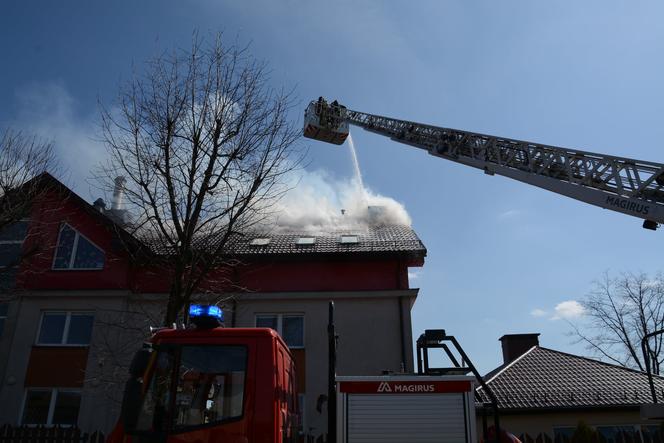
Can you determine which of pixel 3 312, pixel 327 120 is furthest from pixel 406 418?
pixel 3 312

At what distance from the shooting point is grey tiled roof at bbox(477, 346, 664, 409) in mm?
16203

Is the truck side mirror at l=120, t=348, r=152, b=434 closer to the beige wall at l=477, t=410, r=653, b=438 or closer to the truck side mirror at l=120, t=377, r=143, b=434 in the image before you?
the truck side mirror at l=120, t=377, r=143, b=434

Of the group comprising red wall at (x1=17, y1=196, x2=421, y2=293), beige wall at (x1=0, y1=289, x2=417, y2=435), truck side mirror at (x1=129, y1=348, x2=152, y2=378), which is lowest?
truck side mirror at (x1=129, y1=348, x2=152, y2=378)

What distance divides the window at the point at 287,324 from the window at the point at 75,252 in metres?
5.05

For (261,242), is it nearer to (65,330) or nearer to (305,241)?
(305,241)

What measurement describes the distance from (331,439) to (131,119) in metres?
6.53

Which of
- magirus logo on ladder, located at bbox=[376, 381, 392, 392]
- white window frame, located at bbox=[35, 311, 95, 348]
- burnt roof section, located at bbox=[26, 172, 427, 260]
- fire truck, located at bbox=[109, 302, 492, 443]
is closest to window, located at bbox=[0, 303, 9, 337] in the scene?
white window frame, located at bbox=[35, 311, 95, 348]

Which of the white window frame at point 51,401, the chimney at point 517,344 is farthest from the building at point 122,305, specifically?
the chimney at point 517,344

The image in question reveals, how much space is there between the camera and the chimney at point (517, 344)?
23078 mm

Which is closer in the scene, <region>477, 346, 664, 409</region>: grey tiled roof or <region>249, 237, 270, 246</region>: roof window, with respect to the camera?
<region>249, 237, 270, 246</region>: roof window

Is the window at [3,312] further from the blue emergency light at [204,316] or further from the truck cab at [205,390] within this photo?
the blue emergency light at [204,316]

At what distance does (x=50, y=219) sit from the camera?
15.3m

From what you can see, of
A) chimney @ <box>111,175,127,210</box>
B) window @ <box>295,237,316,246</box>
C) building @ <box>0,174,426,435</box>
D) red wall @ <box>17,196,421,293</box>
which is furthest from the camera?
window @ <box>295,237,316,246</box>

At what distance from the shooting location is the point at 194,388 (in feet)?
15.5
